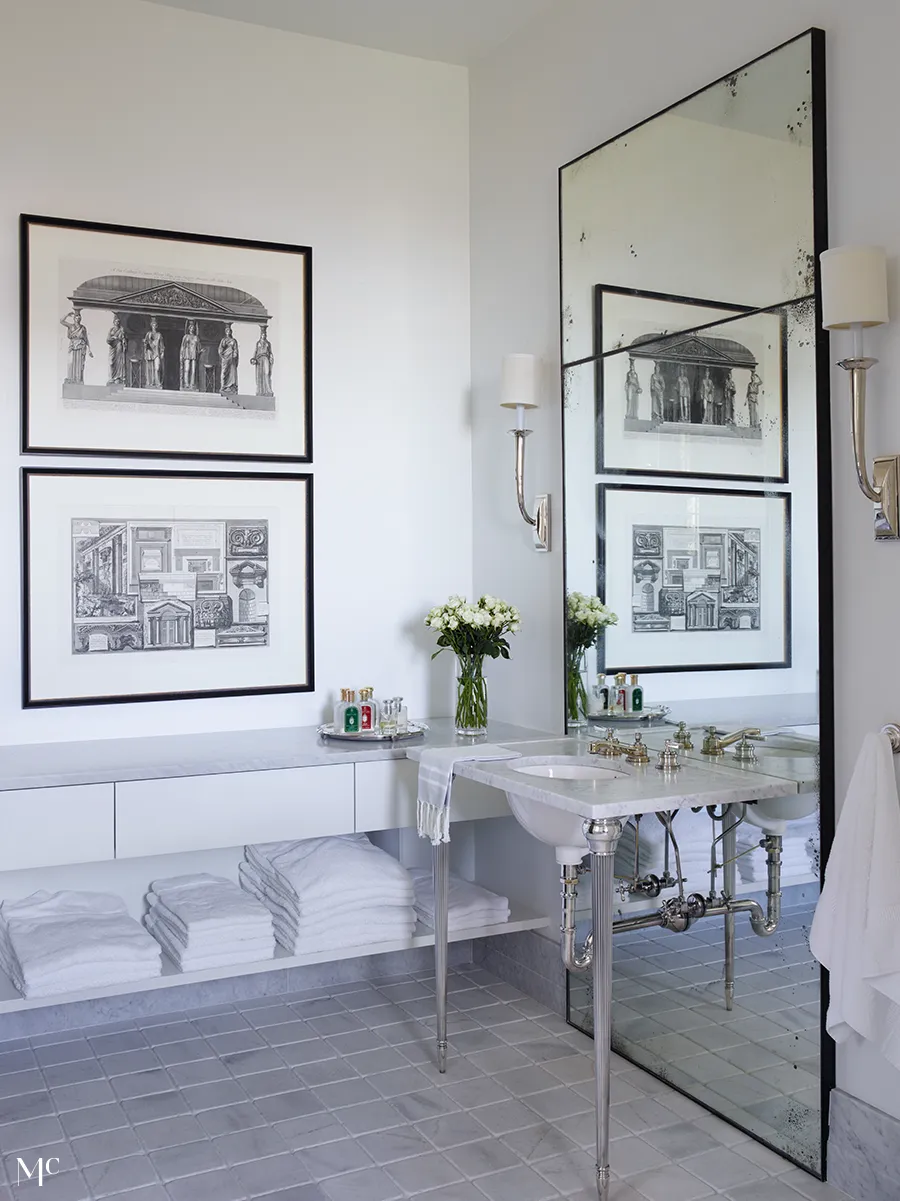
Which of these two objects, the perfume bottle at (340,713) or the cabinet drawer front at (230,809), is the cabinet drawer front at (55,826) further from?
the perfume bottle at (340,713)

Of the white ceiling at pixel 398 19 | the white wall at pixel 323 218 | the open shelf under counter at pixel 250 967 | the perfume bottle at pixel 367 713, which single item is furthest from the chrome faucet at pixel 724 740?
the white ceiling at pixel 398 19

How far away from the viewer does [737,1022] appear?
2.59 m

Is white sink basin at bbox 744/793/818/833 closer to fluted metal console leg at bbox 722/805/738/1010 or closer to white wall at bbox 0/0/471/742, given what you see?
fluted metal console leg at bbox 722/805/738/1010

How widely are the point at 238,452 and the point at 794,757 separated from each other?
189 centimetres

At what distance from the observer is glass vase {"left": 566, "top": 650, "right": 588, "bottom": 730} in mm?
3166

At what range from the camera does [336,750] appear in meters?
3.17

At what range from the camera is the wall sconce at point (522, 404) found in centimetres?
328

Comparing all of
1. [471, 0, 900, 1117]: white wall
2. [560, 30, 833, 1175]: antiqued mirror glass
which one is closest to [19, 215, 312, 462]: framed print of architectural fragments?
[471, 0, 900, 1117]: white wall

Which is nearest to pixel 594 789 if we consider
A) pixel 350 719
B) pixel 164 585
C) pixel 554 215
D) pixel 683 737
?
pixel 683 737

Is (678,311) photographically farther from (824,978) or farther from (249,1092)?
(249,1092)

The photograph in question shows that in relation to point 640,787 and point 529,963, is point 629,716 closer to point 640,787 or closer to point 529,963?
point 640,787

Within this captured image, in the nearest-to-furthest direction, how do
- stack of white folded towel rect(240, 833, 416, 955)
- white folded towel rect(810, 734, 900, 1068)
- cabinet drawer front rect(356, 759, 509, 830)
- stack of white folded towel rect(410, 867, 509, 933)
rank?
1. white folded towel rect(810, 734, 900, 1068)
2. stack of white folded towel rect(240, 833, 416, 955)
3. cabinet drawer front rect(356, 759, 509, 830)
4. stack of white folded towel rect(410, 867, 509, 933)

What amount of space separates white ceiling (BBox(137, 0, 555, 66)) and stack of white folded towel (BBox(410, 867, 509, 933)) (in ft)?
8.69

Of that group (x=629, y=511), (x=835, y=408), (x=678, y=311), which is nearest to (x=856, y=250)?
(x=835, y=408)
